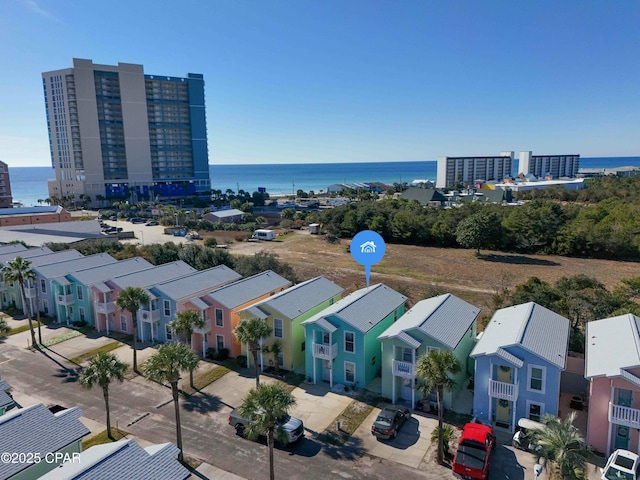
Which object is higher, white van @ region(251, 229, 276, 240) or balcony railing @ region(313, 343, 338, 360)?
balcony railing @ region(313, 343, 338, 360)

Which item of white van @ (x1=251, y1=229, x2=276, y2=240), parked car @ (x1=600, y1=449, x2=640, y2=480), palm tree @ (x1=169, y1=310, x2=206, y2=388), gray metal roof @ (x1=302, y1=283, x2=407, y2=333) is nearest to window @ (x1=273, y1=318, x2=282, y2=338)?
gray metal roof @ (x1=302, y1=283, x2=407, y2=333)

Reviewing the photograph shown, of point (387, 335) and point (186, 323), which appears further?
point (186, 323)

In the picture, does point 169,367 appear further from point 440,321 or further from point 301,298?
point 440,321

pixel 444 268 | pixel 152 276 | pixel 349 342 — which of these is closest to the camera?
pixel 349 342

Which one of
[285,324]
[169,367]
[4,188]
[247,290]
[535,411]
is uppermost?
[4,188]

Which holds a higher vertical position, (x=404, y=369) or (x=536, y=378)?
(x=536, y=378)

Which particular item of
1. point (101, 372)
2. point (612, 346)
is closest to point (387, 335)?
point (612, 346)

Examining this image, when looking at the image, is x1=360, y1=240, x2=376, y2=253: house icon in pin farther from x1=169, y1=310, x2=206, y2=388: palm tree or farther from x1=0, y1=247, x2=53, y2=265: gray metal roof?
x1=0, y1=247, x2=53, y2=265: gray metal roof

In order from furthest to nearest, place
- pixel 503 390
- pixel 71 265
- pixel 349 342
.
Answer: pixel 71 265 → pixel 349 342 → pixel 503 390
